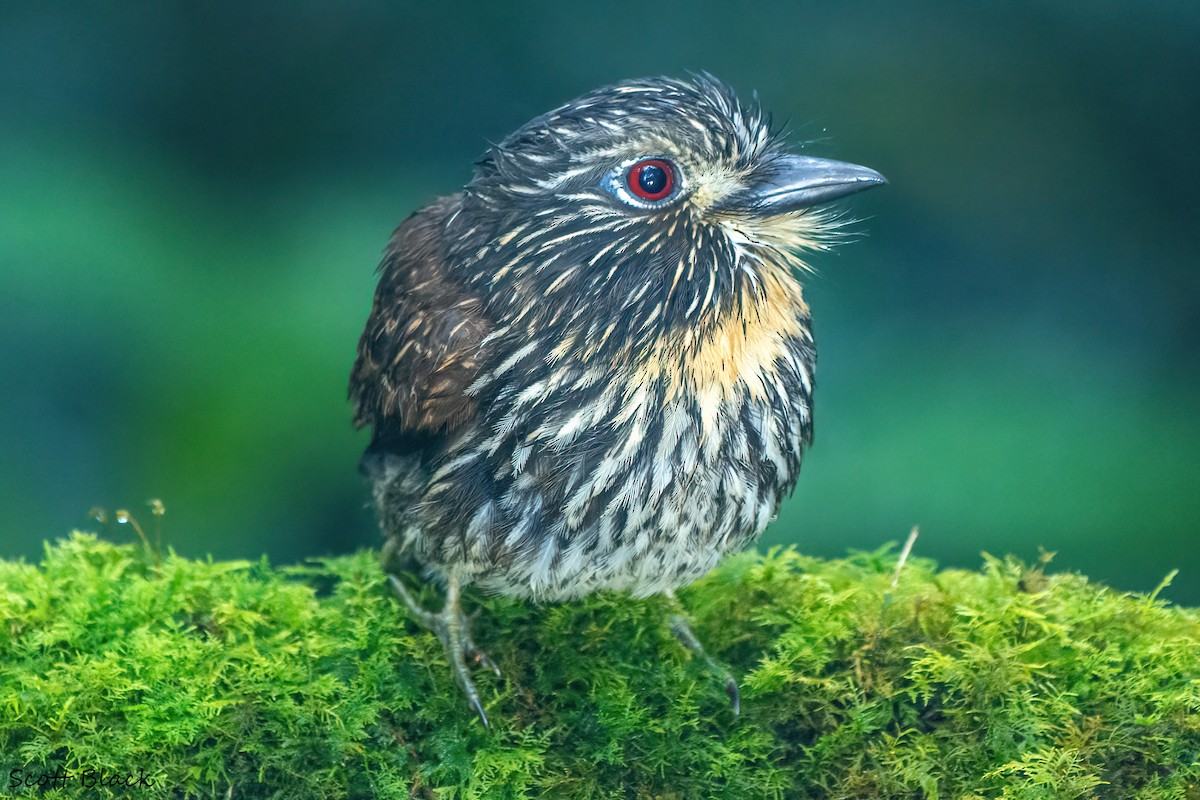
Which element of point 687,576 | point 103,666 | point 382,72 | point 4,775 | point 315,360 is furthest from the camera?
point 382,72

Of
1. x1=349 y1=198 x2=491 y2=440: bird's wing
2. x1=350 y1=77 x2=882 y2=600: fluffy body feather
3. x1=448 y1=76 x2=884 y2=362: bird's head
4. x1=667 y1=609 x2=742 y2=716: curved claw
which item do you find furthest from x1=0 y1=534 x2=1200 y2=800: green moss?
x1=448 y1=76 x2=884 y2=362: bird's head

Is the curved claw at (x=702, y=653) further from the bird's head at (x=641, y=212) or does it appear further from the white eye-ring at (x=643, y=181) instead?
the white eye-ring at (x=643, y=181)

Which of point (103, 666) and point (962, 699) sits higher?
point (103, 666)

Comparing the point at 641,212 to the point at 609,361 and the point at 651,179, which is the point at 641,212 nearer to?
the point at 651,179

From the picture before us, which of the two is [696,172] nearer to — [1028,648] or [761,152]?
[761,152]

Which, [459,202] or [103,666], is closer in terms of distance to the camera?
[103,666]

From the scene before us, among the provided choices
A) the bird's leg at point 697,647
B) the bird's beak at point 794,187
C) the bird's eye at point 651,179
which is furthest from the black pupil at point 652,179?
the bird's leg at point 697,647

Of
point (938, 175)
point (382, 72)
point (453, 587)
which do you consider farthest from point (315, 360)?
point (938, 175)
